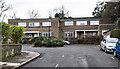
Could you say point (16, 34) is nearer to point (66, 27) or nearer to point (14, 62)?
point (14, 62)

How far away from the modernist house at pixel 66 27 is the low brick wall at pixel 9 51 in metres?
28.0

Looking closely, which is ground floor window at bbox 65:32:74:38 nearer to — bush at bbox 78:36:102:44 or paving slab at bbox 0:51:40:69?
bush at bbox 78:36:102:44

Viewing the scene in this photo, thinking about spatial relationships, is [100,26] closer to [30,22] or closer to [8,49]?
[30,22]

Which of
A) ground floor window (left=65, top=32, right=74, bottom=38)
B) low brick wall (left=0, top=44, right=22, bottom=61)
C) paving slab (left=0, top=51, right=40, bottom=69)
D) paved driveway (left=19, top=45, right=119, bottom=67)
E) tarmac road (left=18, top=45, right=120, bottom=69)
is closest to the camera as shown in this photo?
paving slab (left=0, top=51, right=40, bottom=69)

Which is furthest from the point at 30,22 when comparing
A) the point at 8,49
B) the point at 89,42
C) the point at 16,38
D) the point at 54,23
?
the point at 8,49

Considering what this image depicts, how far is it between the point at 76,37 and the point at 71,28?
3.14m

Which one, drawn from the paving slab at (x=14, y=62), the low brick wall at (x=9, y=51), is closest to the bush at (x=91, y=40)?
the low brick wall at (x=9, y=51)

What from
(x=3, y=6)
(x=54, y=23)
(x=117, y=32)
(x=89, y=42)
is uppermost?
(x=3, y=6)

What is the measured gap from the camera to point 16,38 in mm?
14172

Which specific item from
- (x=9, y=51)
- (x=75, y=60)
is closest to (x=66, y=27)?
(x=75, y=60)

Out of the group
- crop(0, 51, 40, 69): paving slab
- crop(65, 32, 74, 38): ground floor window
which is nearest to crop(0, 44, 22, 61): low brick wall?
crop(0, 51, 40, 69): paving slab

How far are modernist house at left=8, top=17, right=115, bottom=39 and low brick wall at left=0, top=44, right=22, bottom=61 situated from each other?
2801 cm

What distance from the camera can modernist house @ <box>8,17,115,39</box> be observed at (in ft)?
133

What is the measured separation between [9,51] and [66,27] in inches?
1275
